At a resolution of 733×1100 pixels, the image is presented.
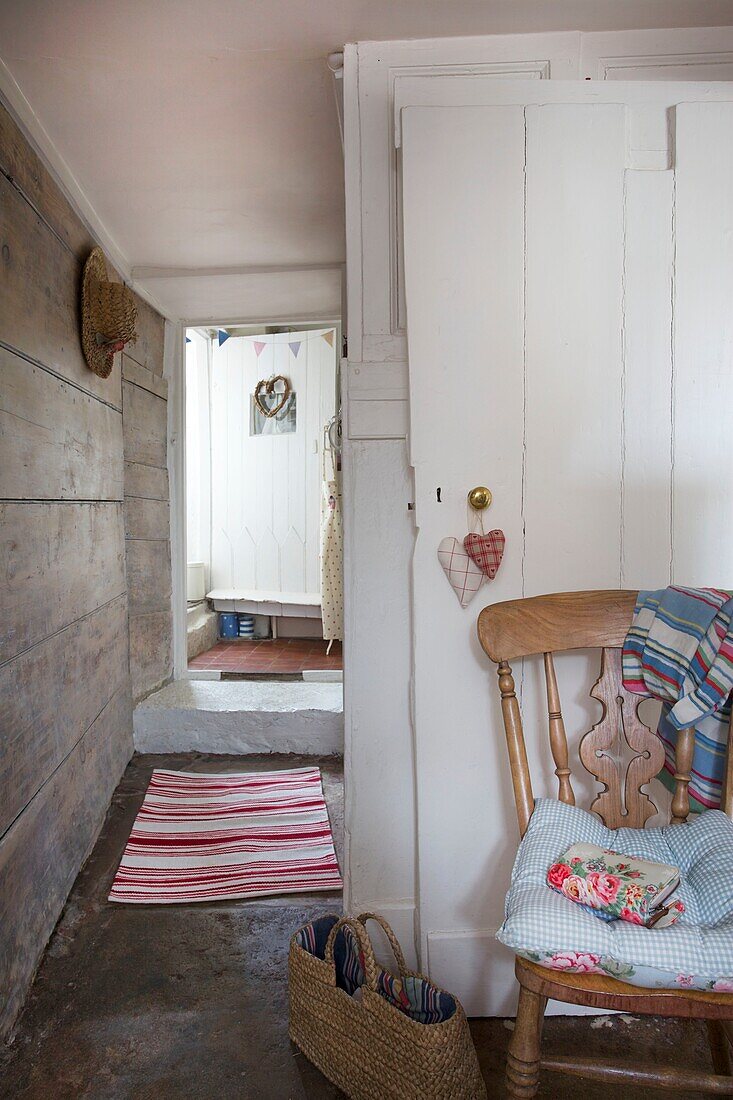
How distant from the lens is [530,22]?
5.32ft

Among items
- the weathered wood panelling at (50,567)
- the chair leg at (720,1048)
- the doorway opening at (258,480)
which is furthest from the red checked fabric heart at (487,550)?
the doorway opening at (258,480)

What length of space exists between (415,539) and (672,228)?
33.3 inches

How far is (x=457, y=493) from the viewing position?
64.1 inches

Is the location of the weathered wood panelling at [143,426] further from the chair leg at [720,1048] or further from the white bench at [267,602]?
the chair leg at [720,1048]

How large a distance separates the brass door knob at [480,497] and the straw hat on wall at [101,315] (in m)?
1.46

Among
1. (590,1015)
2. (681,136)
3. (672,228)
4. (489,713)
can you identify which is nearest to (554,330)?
(672,228)

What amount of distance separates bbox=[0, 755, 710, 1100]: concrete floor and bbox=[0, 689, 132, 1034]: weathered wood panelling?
77mm

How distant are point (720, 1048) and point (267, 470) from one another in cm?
426

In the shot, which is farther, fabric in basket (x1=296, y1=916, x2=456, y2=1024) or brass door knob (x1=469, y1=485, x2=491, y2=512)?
brass door knob (x1=469, y1=485, x2=491, y2=512)

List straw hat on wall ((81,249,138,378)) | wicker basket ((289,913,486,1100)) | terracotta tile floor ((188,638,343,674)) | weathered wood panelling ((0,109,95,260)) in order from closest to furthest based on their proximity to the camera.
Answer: wicker basket ((289,913,486,1100)) < weathered wood panelling ((0,109,95,260)) < straw hat on wall ((81,249,138,378)) < terracotta tile floor ((188,638,343,674))

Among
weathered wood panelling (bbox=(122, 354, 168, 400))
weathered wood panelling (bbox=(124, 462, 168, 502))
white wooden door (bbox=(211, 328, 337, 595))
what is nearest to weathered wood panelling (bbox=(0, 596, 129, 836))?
weathered wood panelling (bbox=(124, 462, 168, 502))

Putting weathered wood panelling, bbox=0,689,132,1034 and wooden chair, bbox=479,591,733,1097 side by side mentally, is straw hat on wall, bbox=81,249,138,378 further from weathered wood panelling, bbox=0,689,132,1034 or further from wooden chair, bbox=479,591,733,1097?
wooden chair, bbox=479,591,733,1097

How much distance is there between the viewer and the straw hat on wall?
2391 mm

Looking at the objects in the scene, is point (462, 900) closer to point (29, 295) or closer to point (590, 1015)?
point (590, 1015)
